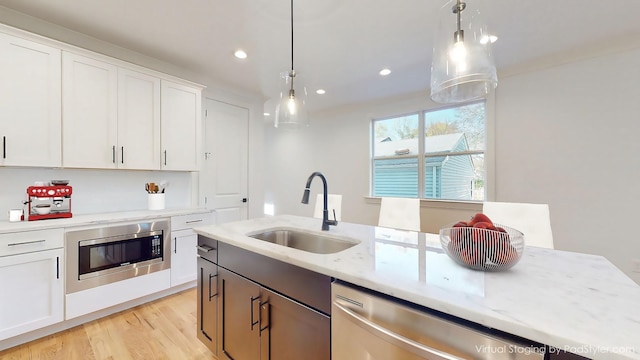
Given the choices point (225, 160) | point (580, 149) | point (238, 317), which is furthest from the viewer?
point (225, 160)

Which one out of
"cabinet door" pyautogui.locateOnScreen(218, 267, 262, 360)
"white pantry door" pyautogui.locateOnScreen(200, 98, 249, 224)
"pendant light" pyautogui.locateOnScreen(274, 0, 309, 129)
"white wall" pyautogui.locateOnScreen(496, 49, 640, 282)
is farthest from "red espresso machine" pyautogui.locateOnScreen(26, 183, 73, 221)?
"white wall" pyautogui.locateOnScreen(496, 49, 640, 282)

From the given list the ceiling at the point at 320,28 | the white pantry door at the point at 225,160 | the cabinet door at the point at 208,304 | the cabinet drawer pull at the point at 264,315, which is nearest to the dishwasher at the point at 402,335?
the cabinet drawer pull at the point at 264,315

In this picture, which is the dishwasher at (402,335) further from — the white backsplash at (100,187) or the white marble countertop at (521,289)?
the white backsplash at (100,187)

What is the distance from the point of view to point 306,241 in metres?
1.74

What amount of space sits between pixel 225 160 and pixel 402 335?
136 inches

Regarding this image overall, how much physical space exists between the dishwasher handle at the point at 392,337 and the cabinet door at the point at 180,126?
2.69 m

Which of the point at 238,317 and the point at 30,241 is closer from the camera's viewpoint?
the point at 238,317

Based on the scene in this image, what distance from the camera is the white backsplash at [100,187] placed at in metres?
2.13

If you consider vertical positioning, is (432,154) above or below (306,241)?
above

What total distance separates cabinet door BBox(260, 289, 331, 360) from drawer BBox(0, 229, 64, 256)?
189 centimetres

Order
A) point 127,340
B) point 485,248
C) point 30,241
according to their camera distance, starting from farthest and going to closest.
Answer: point 127,340
point 30,241
point 485,248

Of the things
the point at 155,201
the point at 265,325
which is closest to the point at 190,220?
the point at 155,201

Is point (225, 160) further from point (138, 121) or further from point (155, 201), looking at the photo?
point (138, 121)

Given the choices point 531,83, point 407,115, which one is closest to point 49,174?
point 407,115
